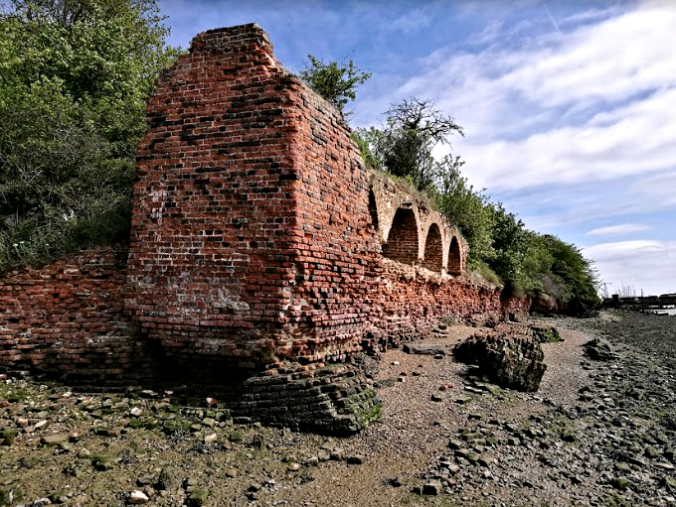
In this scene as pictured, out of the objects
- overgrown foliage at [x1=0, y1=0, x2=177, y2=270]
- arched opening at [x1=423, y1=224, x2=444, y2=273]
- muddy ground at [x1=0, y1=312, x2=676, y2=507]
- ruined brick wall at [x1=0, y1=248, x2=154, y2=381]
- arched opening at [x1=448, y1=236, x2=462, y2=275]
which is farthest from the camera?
arched opening at [x1=448, y1=236, x2=462, y2=275]

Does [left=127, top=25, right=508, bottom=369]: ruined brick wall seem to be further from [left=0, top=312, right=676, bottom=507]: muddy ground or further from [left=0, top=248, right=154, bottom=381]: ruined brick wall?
[left=0, top=312, right=676, bottom=507]: muddy ground

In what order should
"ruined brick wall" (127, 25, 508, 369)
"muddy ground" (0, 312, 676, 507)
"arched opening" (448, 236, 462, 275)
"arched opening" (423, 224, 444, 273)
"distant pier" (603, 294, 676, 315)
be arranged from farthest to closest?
"distant pier" (603, 294, 676, 315) < "arched opening" (448, 236, 462, 275) < "arched opening" (423, 224, 444, 273) < "ruined brick wall" (127, 25, 508, 369) < "muddy ground" (0, 312, 676, 507)

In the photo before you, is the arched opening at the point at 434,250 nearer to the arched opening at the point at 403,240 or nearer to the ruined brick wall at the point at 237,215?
the arched opening at the point at 403,240

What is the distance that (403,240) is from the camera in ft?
41.6

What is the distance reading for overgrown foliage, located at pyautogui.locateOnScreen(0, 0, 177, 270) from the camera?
21.1 ft

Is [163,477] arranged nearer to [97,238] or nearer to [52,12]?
[97,238]

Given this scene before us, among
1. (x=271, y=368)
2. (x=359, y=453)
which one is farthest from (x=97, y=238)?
(x=359, y=453)

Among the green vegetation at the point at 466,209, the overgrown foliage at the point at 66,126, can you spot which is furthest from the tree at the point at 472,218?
the overgrown foliage at the point at 66,126

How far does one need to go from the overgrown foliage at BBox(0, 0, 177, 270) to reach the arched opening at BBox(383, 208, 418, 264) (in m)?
6.84

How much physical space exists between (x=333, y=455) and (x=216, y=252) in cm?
257

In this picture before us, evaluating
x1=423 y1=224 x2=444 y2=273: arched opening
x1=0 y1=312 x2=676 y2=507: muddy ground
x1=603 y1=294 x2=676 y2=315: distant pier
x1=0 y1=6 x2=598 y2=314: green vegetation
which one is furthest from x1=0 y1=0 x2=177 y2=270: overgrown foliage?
x1=603 y1=294 x2=676 y2=315: distant pier

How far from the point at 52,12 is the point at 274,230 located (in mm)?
17491

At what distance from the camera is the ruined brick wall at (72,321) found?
537 cm

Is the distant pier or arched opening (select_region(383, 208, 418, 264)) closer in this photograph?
arched opening (select_region(383, 208, 418, 264))
